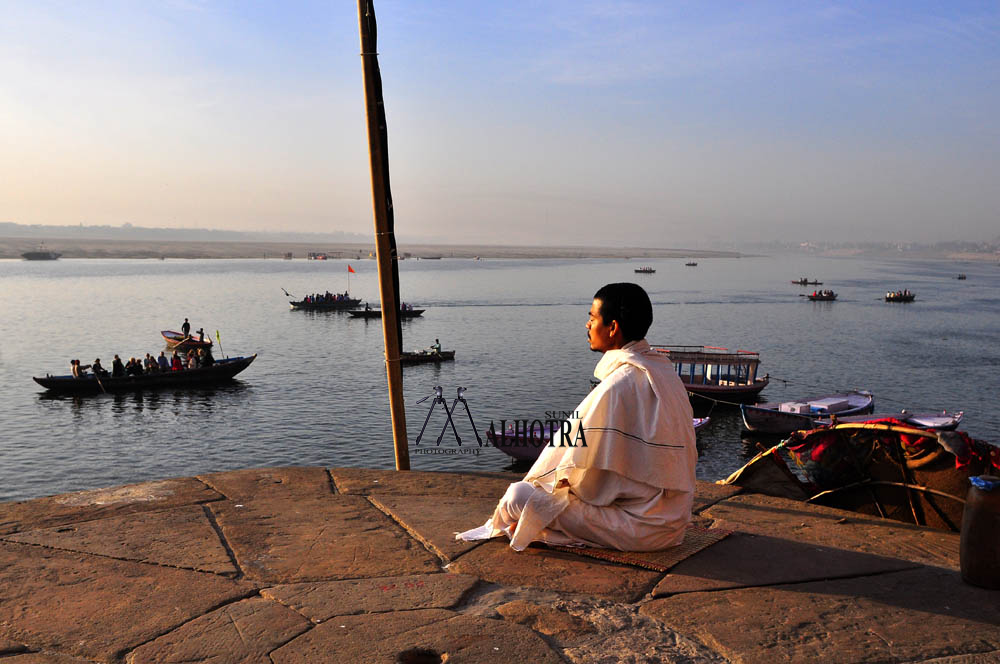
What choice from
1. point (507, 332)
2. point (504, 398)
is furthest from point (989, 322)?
point (504, 398)

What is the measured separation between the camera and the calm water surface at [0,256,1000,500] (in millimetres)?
24094

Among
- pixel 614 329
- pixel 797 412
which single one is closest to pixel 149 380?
pixel 797 412

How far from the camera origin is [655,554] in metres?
3.73

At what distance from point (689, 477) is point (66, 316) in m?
71.5

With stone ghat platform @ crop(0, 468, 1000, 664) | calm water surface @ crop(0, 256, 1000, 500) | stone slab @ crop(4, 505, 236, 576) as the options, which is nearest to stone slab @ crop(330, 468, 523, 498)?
stone ghat platform @ crop(0, 468, 1000, 664)

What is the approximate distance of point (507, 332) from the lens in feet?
189

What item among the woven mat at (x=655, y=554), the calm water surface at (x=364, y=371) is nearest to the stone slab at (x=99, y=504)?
the woven mat at (x=655, y=554)

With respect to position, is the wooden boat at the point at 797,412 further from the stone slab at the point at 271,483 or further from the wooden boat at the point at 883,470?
the stone slab at the point at 271,483

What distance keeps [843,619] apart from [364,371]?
38.0 metres

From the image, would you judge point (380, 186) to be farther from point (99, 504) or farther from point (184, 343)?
point (184, 343)

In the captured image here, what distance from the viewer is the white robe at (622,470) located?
3.64m

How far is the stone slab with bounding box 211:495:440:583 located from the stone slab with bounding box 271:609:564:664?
0.56m

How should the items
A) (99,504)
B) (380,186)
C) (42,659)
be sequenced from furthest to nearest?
(380,186)
(99,504)
(42,659)

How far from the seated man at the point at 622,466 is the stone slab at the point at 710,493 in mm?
1277
